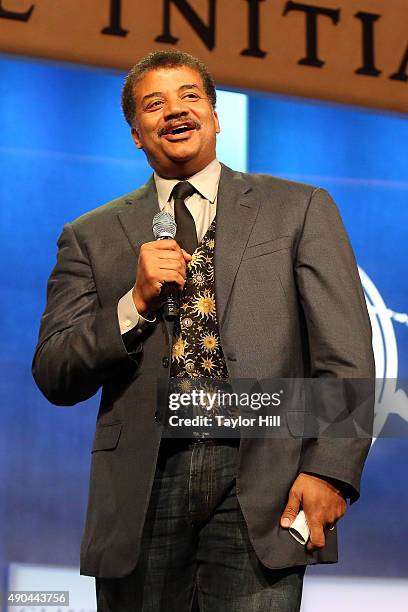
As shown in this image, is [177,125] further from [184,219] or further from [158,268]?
[158,268]

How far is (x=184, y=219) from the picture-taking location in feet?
6.17

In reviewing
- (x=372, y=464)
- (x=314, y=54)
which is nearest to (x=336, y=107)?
(x=314, y=54)

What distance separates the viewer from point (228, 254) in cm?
181

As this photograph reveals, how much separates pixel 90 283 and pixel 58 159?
4.91 feet

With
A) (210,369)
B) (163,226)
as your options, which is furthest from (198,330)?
(163,226)

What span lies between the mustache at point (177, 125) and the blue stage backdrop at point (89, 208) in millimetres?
1357

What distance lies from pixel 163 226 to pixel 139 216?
0.17m

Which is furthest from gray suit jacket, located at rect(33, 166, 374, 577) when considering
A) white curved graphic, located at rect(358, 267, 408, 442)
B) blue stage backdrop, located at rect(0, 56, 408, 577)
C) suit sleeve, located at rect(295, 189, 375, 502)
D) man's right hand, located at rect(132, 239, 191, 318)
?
white curved graphic, located at rect(358, 267, 408, 442)

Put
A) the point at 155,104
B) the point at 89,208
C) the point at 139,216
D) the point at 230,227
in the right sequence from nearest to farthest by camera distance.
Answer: the point at 230,227 < the point at 139,216 < the point at 155,104 < the point at 89,208

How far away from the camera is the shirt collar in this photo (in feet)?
6.47

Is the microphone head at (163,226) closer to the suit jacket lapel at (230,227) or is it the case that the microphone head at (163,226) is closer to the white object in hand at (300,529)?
the suit jacket lapel at (230,227)

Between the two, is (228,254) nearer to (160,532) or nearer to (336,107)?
(160,532)

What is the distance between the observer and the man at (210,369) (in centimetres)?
165

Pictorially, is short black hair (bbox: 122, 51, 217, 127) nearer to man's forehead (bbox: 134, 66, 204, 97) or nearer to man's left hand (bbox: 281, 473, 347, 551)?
man's forehead (bbox: 134, 66, 204, 97)
